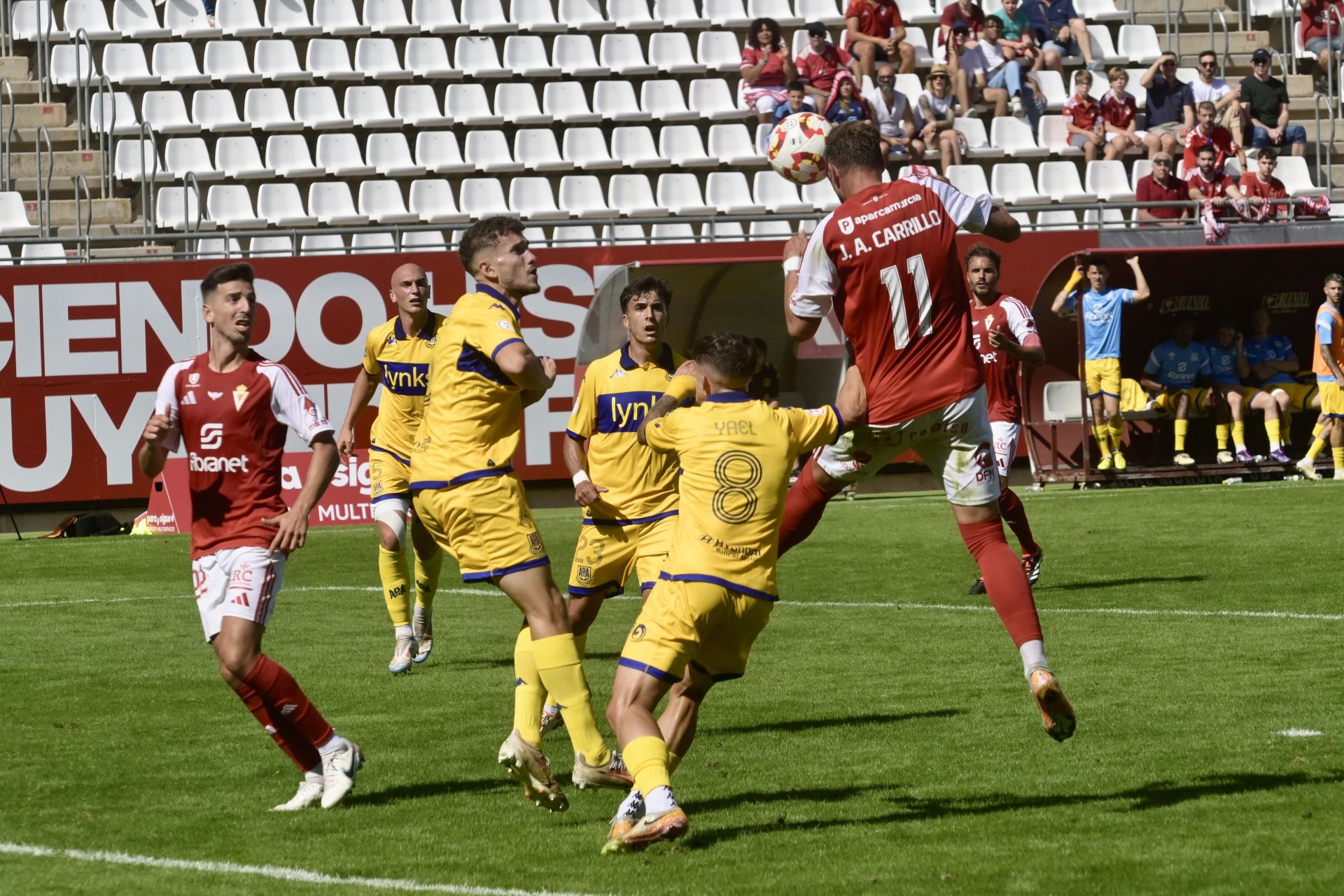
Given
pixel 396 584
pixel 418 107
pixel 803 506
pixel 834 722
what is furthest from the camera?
pixel 418 107

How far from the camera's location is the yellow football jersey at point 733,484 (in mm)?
6000

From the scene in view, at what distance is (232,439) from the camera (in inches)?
265

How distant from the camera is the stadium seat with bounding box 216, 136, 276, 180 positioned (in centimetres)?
2486

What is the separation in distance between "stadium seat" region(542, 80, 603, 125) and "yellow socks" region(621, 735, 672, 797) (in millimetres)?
20881

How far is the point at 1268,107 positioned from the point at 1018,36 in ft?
12.5

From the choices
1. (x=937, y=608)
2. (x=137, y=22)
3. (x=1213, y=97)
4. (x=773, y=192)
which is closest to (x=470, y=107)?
(x=773, y=192)

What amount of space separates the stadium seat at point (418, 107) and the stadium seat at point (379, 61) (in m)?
0.42

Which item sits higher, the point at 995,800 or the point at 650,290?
the point at 650,290

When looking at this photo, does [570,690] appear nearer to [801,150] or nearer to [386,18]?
[801,150]

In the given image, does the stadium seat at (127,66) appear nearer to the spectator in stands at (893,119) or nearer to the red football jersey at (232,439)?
the spectator in stands at (893,119)

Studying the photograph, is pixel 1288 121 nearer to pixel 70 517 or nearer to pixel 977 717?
pixel 70 517

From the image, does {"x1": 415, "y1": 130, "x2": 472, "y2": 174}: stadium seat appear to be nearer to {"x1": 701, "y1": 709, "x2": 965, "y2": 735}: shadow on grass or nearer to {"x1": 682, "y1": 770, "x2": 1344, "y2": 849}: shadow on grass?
{"x1": 701, "y1": 709, "x2": 965, "y2": 735}: shadow on grass

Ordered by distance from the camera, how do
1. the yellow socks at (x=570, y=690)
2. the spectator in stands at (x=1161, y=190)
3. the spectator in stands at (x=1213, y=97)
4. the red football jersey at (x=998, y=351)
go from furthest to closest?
1. the spectator in stands at (x=1213, y=97)
2. the spectator in stands at (x=1161, y=190)
3. the red football jersey at (x=998, y=351)
4. the yellow socks at (x=570, y=690)

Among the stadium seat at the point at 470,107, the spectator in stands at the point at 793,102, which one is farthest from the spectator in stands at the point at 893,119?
the stadium seat at the point at 470,107
